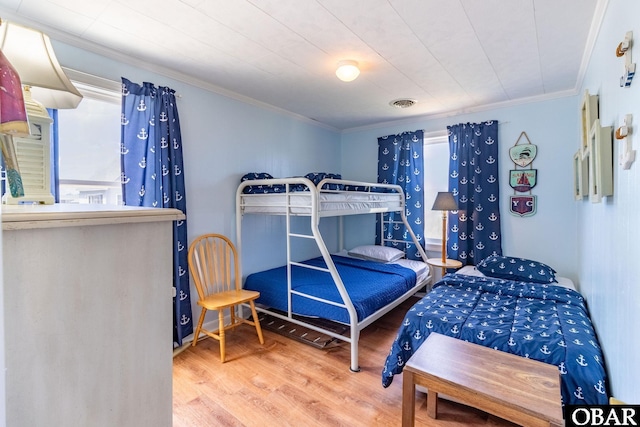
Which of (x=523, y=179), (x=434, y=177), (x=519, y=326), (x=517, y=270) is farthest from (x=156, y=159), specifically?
(x=523, y=179)

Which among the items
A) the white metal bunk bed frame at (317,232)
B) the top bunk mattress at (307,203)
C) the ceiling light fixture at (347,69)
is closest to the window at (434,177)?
the white metal bunk bed frame at (317,232)

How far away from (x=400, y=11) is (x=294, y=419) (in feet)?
8.02

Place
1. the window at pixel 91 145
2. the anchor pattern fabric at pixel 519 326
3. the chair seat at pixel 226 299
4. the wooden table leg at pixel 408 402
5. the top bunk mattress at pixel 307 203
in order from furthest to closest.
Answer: the top bunk mattress at pixel 307 203 < the chair seat at pixel 226 299 < the window at pixel 91 145 < the anchor pattern fabric at pixel 519 326 < the wooden table leg at pixel 408 402

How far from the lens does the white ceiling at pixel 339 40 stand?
171 centimetres

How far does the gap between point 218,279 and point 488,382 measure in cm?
236

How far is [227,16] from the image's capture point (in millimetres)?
1776

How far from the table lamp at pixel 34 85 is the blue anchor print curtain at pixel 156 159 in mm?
1340

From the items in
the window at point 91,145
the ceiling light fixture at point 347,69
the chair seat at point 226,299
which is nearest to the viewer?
the window at point 91,145

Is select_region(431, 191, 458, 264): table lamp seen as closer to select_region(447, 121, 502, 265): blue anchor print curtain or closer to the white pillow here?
select_region(447, 121, 502, 265): blue anchor print curtain

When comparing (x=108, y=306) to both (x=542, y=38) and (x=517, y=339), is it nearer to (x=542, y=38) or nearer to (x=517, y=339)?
(x=517, y=339)

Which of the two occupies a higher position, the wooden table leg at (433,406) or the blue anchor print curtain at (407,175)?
the blue anchor print curtain at (407,175)

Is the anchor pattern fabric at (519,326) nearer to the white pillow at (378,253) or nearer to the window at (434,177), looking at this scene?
the white pillow at (378,253)

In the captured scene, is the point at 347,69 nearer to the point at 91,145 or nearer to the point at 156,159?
the point at 156,159

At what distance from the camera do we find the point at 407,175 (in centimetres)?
401
